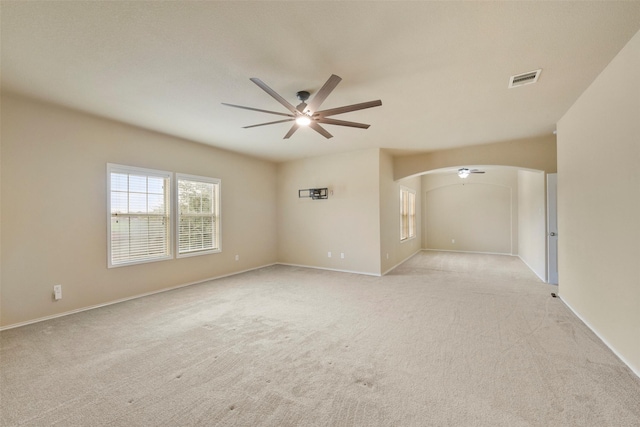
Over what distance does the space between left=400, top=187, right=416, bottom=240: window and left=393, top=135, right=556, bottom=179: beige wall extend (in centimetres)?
147

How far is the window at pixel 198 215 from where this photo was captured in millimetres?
4812

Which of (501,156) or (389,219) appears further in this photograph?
(389,219)

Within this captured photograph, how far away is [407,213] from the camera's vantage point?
25.6 ft

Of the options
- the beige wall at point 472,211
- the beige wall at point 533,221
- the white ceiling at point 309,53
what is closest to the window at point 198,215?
the white ceiling at point 309,53

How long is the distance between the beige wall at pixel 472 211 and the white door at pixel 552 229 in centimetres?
373

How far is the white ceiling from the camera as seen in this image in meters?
1.82

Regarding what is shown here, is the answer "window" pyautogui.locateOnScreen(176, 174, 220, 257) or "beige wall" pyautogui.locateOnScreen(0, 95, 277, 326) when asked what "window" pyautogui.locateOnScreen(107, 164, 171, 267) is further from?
"window" pyautogui.locateOnScreen(176, 174, 220, 257)

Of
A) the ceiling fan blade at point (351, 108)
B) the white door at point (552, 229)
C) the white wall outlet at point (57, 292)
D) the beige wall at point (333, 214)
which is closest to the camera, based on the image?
the ceiling fan blade at point (351, 108)

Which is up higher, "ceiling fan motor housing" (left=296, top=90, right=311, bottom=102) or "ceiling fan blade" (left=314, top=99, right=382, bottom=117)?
"ceiling fan motor housing" (left=296, top=90, right=311, bottom=102)

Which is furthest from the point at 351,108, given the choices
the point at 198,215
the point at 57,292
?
the point at 57,292

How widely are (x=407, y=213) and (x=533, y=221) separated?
2.94 meters

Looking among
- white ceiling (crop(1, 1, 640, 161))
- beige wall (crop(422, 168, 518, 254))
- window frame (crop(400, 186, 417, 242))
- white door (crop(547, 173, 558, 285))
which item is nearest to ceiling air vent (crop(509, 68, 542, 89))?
white ceiling (crop(1, 1, 640, 161))

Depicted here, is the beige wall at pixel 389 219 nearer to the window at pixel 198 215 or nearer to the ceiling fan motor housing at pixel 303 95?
the ceiling fan motor housing at pixel 303 95

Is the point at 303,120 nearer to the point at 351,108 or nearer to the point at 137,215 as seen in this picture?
the point at 351,108
